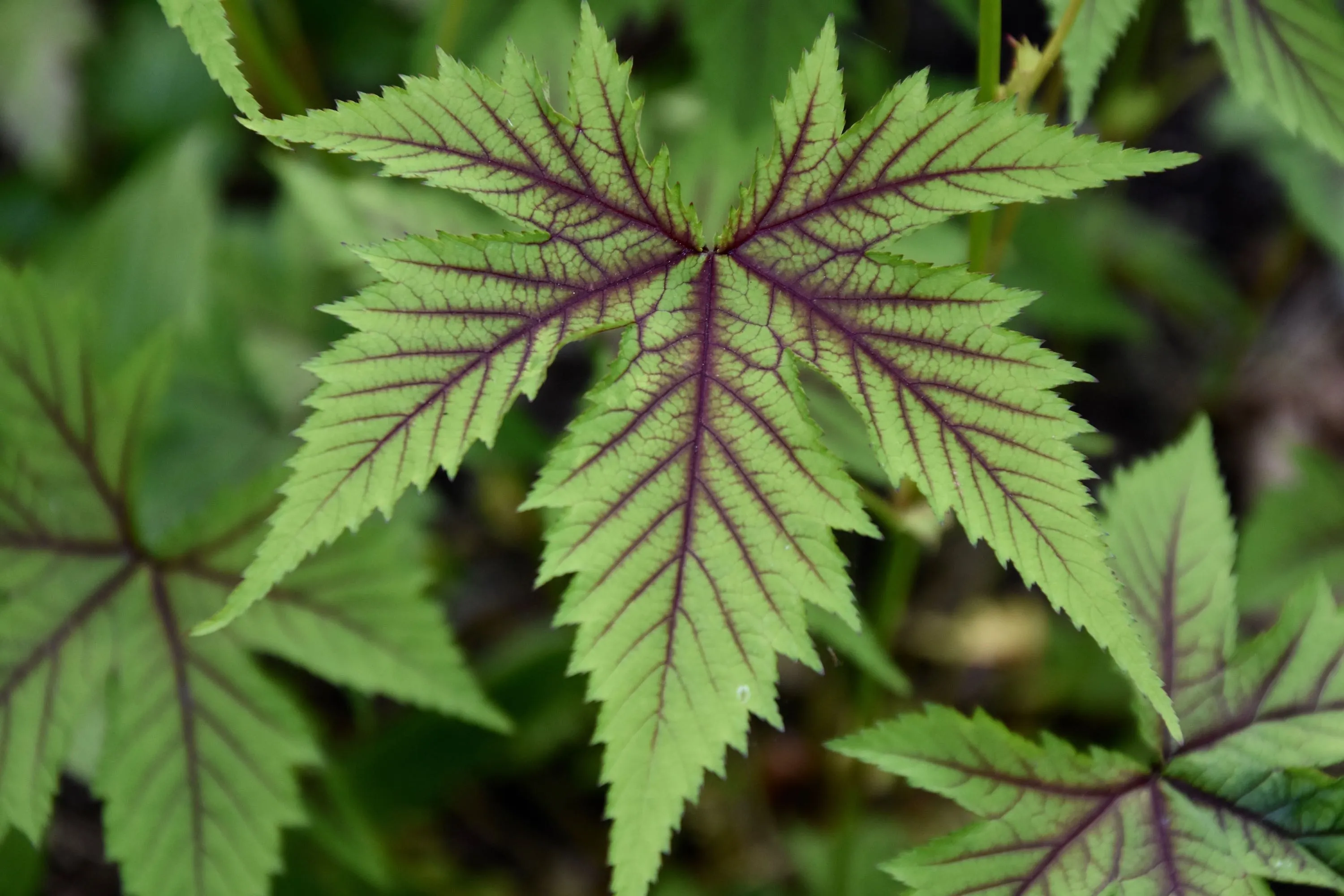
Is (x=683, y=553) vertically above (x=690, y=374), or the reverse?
(x=690, y=374)

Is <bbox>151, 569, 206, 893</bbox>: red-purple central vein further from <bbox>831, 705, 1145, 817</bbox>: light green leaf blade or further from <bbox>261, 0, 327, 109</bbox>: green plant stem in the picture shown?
<bbox>261, 0, 327, 109</bbox>: green plant stem

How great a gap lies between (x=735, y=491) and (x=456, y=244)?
0.39m

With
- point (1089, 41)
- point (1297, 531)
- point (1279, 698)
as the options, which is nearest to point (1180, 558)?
point (1279, 698)

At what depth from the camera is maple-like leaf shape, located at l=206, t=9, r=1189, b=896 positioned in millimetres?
979

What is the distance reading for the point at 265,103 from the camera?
2096 mm

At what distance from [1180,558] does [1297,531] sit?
923 mm

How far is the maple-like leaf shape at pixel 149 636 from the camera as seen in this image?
4.33 ft

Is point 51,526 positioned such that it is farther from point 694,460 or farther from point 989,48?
point 989,48

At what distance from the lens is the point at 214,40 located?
1.04 metres

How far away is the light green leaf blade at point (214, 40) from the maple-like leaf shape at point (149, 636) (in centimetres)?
56

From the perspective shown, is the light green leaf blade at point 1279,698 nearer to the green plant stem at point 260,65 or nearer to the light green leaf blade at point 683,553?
the light green leaf blade at point 683,553

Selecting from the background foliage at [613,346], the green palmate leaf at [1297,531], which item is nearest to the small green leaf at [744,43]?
the background foliage at [613,346]

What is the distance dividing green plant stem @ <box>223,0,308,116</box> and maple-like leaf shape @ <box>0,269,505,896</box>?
533 mm

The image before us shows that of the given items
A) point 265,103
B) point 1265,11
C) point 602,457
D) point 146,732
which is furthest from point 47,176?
point 1265,11
